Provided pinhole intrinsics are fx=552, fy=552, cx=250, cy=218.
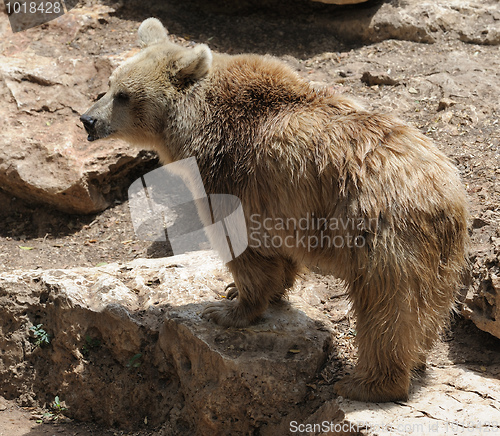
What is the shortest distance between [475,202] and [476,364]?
5.64ft

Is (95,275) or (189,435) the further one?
(95,275)

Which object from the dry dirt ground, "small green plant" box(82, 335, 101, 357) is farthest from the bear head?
the dry dirt ground

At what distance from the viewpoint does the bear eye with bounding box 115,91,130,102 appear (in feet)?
15.0

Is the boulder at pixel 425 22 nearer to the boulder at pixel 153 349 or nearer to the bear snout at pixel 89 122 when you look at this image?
the boulder at pixel 153 349

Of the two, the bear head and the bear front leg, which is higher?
the bear head

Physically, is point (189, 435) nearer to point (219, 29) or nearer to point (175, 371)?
point (175, 371)

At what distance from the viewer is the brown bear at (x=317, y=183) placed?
3.78 m

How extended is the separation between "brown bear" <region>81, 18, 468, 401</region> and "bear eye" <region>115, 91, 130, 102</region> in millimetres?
18

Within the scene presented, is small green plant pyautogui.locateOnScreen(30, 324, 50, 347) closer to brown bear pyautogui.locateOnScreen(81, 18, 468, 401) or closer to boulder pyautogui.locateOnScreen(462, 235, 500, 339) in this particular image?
brown bear pyautogui.locateOnScreen(81, 18, 468, 401)

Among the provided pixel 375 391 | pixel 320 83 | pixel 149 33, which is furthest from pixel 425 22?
pixel 375 391

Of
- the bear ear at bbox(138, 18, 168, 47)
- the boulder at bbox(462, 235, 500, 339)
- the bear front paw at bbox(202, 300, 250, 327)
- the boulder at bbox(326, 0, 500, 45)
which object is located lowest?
the bear front paw at bbox(202, 300, 250, 327)

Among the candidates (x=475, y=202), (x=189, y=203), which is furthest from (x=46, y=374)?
(x=475, y=202)

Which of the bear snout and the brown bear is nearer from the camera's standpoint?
the brown bear

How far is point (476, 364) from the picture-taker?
470 centimetres
